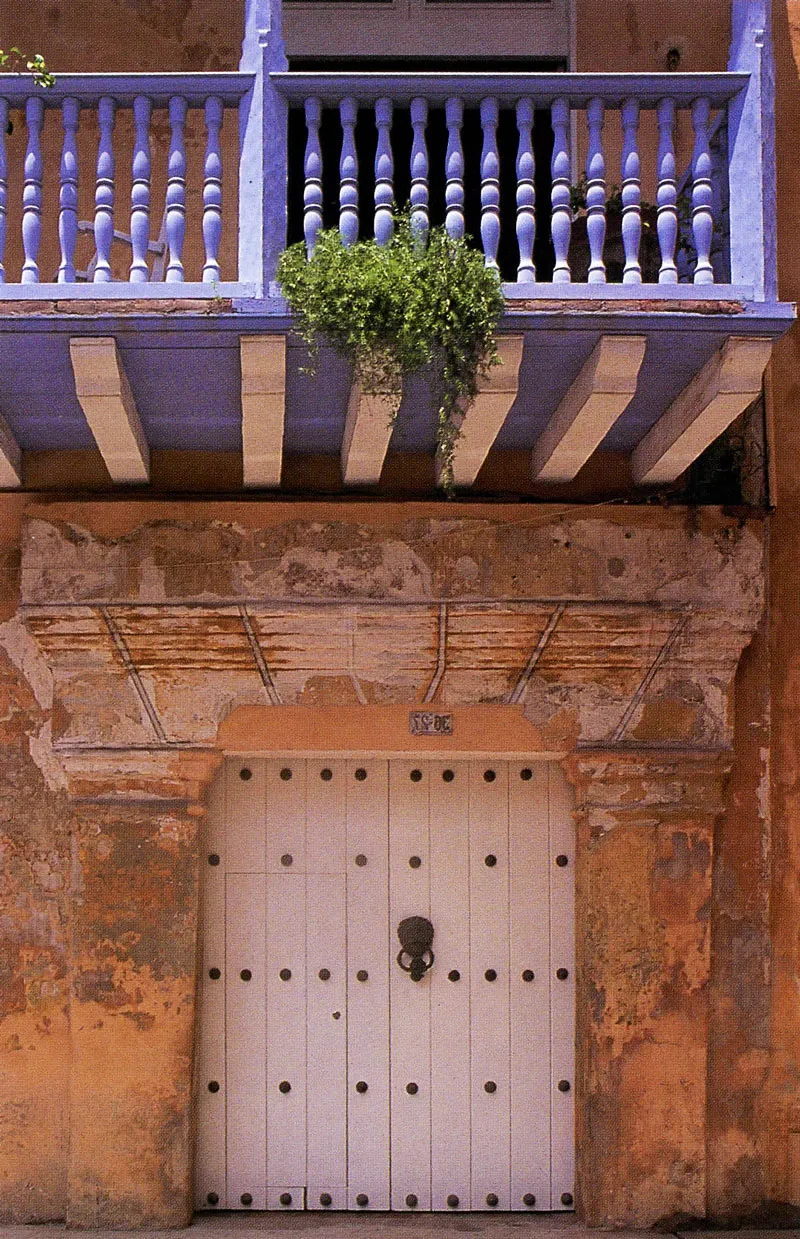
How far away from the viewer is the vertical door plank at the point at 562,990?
5.52 metres

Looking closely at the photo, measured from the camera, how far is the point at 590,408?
4.77 m

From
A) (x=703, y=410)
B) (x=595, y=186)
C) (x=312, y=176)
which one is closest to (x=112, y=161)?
(x=312, y=176)

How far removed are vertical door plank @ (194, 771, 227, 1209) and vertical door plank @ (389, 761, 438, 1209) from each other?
694 millimetres

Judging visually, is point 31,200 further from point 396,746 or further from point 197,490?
point 396,746

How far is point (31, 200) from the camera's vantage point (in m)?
4.59

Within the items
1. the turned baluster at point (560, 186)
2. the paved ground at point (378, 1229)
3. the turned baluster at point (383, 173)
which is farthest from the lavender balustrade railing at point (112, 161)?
the paved ground at point (378, 1229)

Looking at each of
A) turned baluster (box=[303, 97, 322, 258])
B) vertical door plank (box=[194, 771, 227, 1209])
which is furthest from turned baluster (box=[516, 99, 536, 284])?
vertical door plank (box=[194, 771, 227, 1209])

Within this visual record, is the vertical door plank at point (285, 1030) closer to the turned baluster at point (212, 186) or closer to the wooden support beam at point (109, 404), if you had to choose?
the wooden support beam at point (109, 404)

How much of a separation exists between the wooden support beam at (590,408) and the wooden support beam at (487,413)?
0.23m

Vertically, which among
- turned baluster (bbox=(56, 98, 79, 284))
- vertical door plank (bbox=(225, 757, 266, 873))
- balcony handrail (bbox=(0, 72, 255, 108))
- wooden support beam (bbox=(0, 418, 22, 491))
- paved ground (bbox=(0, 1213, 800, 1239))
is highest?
balcony handrail (bbox=(0, 72, 255, 108))

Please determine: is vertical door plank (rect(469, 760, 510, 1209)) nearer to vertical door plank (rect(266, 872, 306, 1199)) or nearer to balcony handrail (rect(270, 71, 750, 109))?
vertical door plank (rect(266, 872, 306, 1199))

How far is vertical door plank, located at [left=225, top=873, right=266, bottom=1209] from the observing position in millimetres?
5488

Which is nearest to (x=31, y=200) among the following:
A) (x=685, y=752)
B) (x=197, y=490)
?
(x=197, y=490)

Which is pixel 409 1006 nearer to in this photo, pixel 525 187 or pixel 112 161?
pixel 525 187
